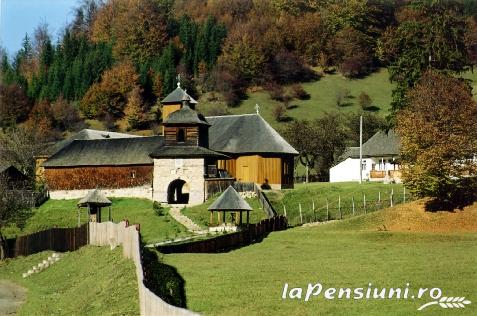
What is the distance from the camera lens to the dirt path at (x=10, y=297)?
2761 centimetres

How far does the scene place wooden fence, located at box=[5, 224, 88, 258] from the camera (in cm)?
3934

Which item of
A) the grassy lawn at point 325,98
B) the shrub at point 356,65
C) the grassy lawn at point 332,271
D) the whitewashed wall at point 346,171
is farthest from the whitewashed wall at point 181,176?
the shrub at point 356,65

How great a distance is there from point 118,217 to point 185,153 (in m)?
7.02

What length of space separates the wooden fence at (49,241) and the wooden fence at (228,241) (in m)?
7.61

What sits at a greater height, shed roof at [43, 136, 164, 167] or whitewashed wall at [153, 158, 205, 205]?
shed roof at [43, 136, 164, 167]

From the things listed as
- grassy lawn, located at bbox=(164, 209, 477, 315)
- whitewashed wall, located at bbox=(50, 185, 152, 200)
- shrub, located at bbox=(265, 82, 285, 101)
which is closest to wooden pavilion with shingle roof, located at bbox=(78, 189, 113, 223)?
grassy lawn, located at bbox=(164, 209, 477, 315)

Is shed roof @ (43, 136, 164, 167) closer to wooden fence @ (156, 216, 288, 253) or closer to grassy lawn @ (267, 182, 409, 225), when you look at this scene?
grassy lawn @ (267, 182, 409, 225)

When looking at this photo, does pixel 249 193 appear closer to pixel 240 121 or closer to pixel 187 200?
pixel 187 200

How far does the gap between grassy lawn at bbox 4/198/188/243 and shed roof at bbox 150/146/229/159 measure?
3.78 meters

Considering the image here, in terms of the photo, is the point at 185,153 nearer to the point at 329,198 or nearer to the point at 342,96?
the point at 329,198

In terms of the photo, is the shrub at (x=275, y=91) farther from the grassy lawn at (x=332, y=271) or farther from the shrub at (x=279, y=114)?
the grassy lawn at (x=332, y=271)

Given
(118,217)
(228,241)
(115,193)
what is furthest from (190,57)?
(228,241)

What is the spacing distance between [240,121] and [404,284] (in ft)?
145

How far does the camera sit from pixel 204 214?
50281 millimetres
